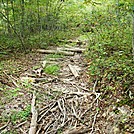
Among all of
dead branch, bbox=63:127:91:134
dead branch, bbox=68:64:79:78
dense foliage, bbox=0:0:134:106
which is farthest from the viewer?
dead branch, bbox=68:64:79:78

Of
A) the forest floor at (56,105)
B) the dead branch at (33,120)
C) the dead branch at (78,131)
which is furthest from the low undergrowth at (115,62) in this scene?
the dead branch at (33,120)

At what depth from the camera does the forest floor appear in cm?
367

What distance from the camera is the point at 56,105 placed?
453cm

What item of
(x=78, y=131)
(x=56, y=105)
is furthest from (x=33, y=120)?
(x=78, y=131)

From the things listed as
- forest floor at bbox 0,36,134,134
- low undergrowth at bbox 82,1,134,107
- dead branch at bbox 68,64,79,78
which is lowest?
forest floor at bbox 0,36,134,134

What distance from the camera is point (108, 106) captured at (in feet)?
13.6

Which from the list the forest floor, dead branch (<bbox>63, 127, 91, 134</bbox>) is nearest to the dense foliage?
the forest floor

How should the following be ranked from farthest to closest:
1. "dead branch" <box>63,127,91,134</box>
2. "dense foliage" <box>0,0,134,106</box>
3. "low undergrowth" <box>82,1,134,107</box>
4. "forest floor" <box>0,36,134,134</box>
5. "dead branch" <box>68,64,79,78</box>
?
"dead branch" <box>68,64,79,78</box>, "dense foliage" <box>0,0,134,106</box>, "low undergrowth" <box>82,1,134,107</box>, "forest floor" <box>0,36,134,134</box>, "dead branch" <box>63,127,91,134</box>

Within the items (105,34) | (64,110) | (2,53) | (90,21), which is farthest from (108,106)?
(90,21)

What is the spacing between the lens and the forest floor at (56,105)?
3670mm

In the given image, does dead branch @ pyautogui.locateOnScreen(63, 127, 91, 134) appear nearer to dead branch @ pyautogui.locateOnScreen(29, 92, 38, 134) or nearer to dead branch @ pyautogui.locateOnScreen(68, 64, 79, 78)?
dead branch @ pyautogui.locateOnScreen(29, 92, 38, 134)

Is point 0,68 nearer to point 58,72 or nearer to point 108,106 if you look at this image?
point 58,72

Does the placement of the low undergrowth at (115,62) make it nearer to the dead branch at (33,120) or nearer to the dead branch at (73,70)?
the dead branch at (73,70)

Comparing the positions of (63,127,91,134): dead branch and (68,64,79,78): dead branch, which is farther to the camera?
(68,64,79,78): dead branch
